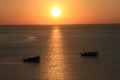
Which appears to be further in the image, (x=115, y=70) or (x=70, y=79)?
(x=115, y=70)

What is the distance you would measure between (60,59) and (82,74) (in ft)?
86.4

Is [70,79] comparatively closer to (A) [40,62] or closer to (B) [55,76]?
(B) [55,76]

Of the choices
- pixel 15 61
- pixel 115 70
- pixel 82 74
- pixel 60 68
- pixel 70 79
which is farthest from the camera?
pixel 15 61

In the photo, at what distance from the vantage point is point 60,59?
308ft

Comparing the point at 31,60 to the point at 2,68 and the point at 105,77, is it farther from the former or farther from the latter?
the point at 105,77

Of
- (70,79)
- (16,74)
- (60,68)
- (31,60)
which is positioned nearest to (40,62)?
(31,60)

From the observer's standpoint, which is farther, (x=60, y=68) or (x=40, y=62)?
(x=40, y=62)

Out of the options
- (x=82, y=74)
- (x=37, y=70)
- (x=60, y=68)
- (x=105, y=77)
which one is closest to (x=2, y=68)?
(x=37, y=70)

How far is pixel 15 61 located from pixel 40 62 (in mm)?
6506

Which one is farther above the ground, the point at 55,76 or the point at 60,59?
the point at 60,59

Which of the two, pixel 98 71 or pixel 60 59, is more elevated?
pixel 60 59

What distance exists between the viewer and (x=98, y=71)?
71.7m

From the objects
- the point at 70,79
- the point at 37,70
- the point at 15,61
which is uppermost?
the point at 15,61

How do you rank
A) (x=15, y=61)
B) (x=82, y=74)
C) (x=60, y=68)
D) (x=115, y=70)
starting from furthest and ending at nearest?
1. (x=15, y=61)
2. (x=60, y=68)
3. (x=115, y=70)
4. (x=82, y=74)
